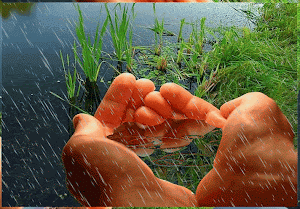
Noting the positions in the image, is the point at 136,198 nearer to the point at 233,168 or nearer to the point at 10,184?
the point at 233,168

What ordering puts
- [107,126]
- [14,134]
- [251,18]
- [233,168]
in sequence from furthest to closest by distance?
1. [251,18]
2. [14,134]
3. [107,126]
4. [233,168]

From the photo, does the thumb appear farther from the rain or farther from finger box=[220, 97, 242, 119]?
finger box=[220, 97, 242, 119]

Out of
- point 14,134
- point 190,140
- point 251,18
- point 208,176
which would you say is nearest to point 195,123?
point 190,140

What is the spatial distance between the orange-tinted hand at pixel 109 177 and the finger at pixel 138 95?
0.44 ft

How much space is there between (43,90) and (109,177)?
0.53 metres

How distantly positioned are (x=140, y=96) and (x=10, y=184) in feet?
1.99

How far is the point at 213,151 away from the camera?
1.30 metres

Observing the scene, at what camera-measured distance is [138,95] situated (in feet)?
4.30

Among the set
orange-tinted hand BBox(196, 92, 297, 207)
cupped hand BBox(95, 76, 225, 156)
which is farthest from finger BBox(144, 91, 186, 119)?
orange-tinted hand BBox(196, 92, 297, 207)

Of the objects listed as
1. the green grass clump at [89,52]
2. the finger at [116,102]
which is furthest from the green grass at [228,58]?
the finger at [116,102]

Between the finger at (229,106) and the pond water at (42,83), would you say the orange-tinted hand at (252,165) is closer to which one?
the finger at (229,106)

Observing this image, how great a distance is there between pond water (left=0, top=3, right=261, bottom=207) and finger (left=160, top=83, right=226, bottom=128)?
0.87 ft

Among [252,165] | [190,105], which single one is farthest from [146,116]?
[252,165]

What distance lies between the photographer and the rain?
1.28 m
